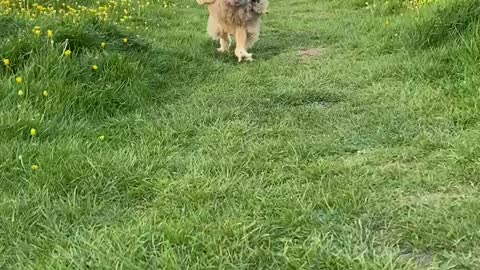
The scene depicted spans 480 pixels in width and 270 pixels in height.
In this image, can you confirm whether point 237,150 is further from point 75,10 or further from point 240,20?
point 75,10

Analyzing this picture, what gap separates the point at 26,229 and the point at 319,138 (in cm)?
182

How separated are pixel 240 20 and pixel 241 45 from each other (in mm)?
268

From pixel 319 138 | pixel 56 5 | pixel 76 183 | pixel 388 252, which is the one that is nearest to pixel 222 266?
pixel 388 252

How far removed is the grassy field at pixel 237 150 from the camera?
2266 millimetres

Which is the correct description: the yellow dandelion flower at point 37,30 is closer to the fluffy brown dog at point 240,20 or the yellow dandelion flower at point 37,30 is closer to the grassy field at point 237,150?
the grassy field at point 237,150

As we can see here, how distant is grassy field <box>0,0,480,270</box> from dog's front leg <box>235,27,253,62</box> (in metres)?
0.20

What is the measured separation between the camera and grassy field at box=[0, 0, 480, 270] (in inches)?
89.2

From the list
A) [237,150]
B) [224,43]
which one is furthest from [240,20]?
[237,150]

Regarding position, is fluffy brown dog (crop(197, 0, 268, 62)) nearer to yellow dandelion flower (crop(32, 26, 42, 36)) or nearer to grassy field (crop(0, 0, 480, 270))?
grassy field (crop(0, 0, 480, 270))

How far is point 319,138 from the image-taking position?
11.5ft

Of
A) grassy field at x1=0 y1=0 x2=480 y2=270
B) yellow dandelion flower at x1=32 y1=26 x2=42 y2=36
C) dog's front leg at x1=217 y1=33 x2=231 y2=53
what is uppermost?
yellow dandelion flower at x1=32 y1=26 x2=42 y2=36

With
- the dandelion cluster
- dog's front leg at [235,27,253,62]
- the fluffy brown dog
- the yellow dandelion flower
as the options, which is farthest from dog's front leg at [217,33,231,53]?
the yellow dandelion flower

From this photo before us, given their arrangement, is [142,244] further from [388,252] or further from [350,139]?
[350,139]

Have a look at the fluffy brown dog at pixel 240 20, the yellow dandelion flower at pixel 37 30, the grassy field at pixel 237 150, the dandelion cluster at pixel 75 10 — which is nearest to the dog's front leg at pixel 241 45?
the fluffy brown dog at pixel 240 20
